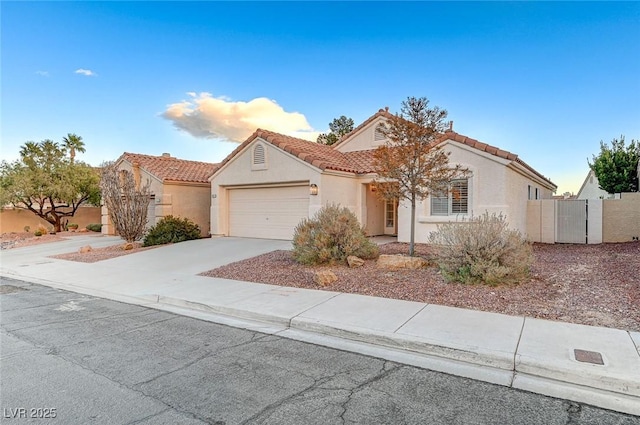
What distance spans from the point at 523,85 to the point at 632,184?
14106mm

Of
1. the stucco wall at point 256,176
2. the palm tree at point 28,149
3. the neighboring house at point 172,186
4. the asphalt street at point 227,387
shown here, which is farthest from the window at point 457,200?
the palm tree at point 28,149

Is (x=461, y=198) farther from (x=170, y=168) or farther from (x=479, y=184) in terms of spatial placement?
(x=170, y=168)

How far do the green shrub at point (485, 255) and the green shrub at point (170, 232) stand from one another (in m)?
13.3

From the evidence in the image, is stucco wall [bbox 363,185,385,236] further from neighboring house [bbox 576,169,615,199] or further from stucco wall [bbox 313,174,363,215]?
neighboring house [bbox 576,169,615,199]

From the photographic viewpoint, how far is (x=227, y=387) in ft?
13.4

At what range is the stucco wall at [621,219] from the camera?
15477 mm

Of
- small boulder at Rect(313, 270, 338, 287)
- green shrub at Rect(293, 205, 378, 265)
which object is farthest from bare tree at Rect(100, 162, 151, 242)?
small boulder at Rect(313, 270, 338, 287)

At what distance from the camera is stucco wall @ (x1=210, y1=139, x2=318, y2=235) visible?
15.7 metres

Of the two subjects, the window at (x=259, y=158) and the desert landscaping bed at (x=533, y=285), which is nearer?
the desert landscaping bed at (x=533, y=285)

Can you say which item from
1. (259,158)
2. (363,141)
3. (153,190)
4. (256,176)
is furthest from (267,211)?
(153,190)

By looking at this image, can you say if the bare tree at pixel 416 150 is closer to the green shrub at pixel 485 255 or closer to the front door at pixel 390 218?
the green shrub at pixel 485 255

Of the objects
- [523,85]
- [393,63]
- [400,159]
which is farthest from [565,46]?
[400,159]

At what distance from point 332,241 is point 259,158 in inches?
314

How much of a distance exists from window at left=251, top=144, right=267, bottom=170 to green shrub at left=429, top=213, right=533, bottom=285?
34.5 ft
